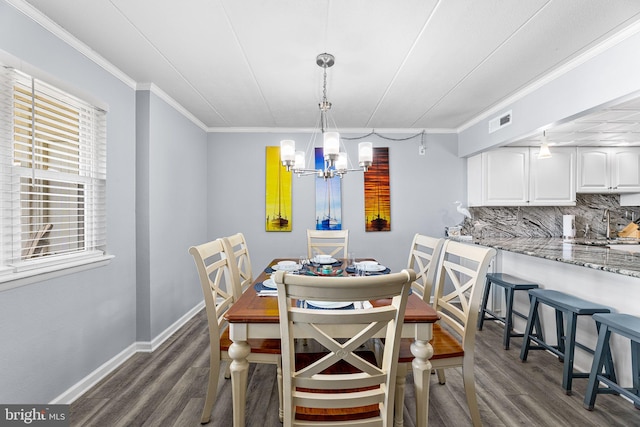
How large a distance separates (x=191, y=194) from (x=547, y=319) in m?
3.82

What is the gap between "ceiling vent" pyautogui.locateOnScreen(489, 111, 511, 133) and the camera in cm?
305

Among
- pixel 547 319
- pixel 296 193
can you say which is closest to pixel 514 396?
pixel 547 319

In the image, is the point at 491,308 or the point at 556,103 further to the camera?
the point at 491,308

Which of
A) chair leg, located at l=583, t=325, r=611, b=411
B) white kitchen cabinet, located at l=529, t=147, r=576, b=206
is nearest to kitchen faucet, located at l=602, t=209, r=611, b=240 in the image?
white kitchen cabinet, located at l=529, t=147, r=576, b=206

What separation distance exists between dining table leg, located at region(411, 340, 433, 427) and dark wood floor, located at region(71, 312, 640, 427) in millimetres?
504

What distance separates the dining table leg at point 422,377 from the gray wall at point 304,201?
2765 mm

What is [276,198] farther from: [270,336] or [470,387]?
[470,387]

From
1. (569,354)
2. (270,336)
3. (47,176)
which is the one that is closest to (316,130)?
(47,176)

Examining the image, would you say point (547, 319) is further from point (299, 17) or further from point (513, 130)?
point (299, 17)

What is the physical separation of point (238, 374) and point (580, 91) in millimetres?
2919

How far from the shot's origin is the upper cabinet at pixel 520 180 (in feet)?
12.7

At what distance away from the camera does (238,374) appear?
4.62 ft

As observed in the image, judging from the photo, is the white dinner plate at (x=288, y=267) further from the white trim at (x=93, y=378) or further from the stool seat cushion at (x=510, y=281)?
the stool seat cushion at (x=510, y=281)

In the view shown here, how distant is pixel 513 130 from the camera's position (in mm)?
2982
